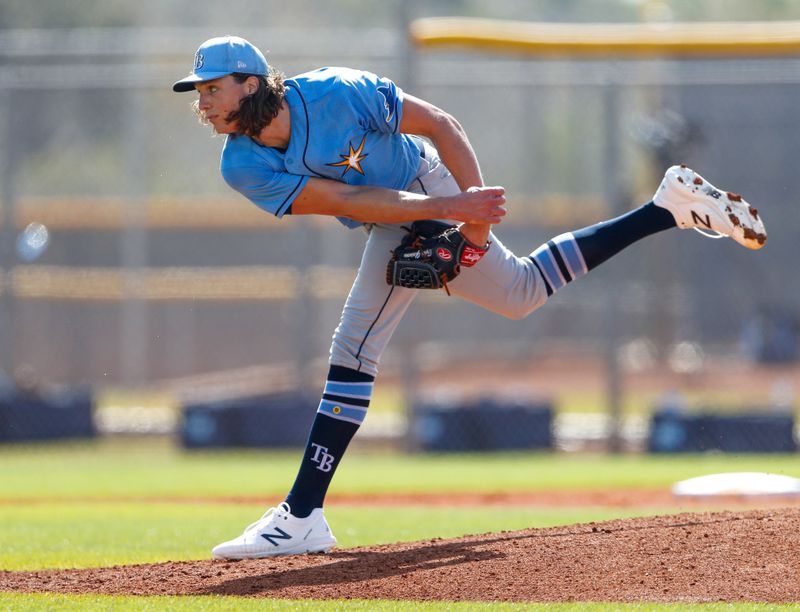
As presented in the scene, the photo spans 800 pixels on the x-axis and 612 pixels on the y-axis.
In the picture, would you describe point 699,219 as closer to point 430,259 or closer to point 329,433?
point 430,259

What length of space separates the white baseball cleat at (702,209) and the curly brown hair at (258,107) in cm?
178

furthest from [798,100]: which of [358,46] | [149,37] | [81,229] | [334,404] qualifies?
[334,404]

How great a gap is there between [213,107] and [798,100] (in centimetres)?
1327

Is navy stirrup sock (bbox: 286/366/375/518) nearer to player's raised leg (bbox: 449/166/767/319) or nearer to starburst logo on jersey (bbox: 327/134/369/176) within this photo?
player's raised leg (bbox: 449/166/767/319)

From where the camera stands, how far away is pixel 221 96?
4840 millimetres

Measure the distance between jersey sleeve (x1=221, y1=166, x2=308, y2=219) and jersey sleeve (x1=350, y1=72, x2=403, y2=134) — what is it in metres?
0.42

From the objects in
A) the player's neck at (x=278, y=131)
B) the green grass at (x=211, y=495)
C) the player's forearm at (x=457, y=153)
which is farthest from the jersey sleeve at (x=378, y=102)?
the green grass at (x=211, y=495)

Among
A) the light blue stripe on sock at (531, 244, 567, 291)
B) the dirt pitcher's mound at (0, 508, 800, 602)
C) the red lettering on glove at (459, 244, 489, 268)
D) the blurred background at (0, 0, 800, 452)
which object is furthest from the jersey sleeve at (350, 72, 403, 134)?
the blurred background at (0, 0, 800, 452)

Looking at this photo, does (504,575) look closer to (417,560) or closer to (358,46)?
(417,560)

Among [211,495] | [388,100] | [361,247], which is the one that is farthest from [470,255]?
[361,247]

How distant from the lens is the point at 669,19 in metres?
14.0

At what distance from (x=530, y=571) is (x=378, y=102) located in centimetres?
189

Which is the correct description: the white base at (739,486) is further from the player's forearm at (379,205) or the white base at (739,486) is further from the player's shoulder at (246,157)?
the player's shoulder at (246,157)

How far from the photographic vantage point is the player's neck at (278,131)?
16.1ft
